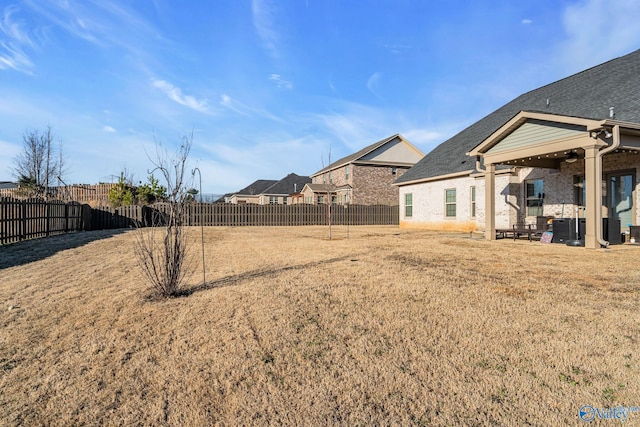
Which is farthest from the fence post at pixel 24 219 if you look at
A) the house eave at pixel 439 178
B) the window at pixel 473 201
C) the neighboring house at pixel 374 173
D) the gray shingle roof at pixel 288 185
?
the gray shingle roof at pixel 288 185

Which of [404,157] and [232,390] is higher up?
[404,157]

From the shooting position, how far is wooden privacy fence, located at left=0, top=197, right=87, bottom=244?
1085cm

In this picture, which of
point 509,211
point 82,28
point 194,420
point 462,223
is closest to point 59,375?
point 194,420

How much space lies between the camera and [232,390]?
7.54ft

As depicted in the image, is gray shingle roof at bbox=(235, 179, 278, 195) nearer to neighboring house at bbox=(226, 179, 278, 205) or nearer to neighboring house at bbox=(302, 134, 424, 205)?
neighboring house at bbox=(226, 179, 278, 205)

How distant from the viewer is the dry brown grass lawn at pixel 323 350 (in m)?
2.09

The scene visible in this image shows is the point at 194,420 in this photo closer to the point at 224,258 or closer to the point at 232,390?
the point at 232,390

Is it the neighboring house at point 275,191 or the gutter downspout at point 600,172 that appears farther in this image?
the neighboring house at point 275,191

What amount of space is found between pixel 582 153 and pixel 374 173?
21344 millimetres

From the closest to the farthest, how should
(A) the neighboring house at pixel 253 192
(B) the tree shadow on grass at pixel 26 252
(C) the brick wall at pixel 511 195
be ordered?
(B) the tree shadow on grass at pixel 26 252 < (C) the brick wall at pixel 511 195 < (A) the neighboring house at pixel 253 192

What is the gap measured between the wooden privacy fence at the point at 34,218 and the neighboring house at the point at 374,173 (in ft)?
62.6

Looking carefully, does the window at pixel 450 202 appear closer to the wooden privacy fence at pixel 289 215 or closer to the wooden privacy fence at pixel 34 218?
the wooden privacy fence at pixel 289 215

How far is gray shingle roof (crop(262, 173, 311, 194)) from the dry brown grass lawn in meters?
39.7

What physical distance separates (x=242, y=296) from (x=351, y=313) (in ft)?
5.28
